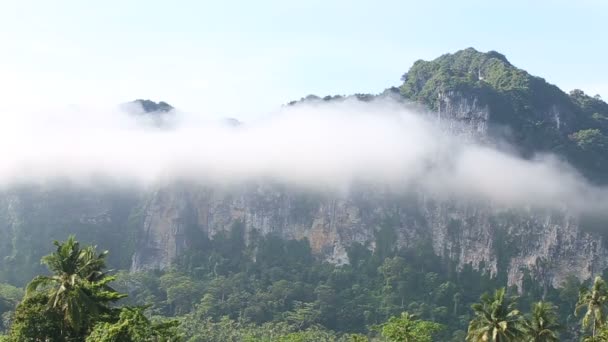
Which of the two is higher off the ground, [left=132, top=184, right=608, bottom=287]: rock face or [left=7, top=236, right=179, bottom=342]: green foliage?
[left=7, top=236, right=179, bottom=342]: green foliage

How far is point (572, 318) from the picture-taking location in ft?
500

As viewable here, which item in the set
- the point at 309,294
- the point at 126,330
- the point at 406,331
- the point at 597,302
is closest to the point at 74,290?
the point at 126,330

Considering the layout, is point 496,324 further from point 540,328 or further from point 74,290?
point 74,290

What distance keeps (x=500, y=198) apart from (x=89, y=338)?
533 feet

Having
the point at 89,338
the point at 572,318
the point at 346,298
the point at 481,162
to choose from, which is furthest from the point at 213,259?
the point at 89,338

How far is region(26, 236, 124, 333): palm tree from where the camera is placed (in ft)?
143

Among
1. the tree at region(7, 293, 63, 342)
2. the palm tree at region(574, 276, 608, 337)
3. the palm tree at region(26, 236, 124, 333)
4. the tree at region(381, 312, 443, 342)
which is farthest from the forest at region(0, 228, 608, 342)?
the tree at region(7, 293, 63, 342)

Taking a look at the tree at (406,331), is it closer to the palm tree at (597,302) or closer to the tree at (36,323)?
the palm tree at (597,302)

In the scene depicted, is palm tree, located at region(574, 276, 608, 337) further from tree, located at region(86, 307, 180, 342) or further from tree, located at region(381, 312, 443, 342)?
tree, located at region(86, 307, 180, 342)

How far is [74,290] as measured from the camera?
43.7 m

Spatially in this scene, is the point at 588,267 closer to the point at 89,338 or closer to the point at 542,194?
the point at 542,194

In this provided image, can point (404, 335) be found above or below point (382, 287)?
above

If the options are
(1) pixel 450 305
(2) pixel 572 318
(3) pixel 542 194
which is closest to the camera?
(2) pixel 572 318

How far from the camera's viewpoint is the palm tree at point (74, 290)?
43.5 m
